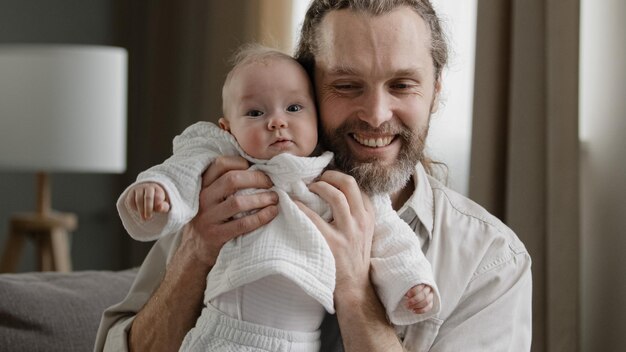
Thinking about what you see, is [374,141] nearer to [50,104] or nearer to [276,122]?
[276,122]

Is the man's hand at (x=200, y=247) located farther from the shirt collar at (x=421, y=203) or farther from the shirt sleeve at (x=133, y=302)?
the shirt collar at (x=421, y=203)

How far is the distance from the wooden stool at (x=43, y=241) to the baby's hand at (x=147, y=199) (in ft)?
7.99

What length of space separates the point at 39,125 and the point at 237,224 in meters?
2.23

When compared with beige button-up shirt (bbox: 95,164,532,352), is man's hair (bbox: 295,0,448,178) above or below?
above

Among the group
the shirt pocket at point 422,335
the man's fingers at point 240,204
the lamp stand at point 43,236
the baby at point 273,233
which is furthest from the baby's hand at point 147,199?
the lamp stand at point 43,236

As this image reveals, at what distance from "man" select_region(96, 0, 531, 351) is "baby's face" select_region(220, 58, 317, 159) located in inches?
2.3

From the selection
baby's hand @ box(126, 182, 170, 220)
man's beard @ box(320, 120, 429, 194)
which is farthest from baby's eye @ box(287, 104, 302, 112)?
baby's hand @ box(126, 182, 170, 220)

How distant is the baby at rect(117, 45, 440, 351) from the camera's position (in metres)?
1.56

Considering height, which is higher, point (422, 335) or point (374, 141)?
point (374, 141)

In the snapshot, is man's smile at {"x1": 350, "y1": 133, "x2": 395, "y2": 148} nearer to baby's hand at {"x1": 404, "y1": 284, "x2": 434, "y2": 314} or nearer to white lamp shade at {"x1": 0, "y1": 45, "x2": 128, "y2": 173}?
baby's hand at {"x1": 404, "y1": 284, "x2": 434, "y2": 314}

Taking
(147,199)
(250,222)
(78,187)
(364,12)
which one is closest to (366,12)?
(364,12)

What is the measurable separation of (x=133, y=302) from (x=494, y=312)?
2.29 feet

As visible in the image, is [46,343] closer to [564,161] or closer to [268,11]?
[564,161]

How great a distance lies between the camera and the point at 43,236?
3.97 meters
